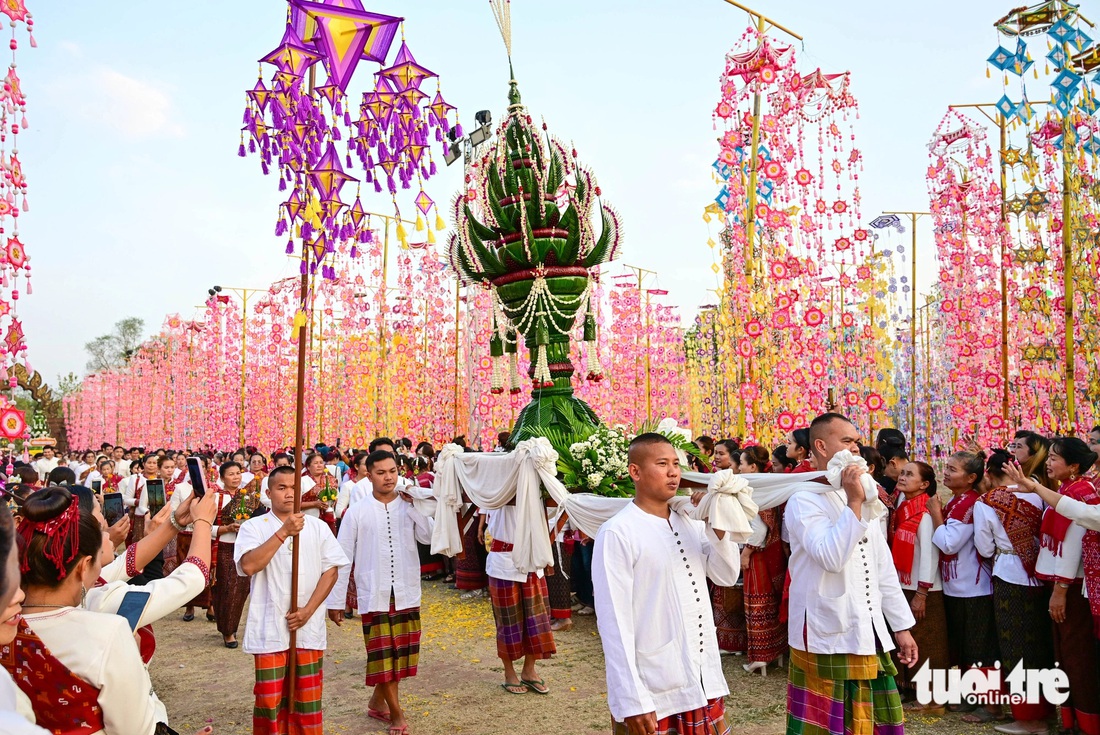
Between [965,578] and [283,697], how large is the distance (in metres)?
4.26

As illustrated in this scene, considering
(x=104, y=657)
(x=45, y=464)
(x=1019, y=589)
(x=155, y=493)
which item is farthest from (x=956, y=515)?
(x=45, y=464)

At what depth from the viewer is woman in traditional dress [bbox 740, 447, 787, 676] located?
→ 6383 millimetres

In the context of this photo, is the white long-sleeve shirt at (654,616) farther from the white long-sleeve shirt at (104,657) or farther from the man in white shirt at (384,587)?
the man in white shirt at (384,587)

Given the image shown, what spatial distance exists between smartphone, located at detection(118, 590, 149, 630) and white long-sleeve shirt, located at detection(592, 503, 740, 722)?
5.01ft

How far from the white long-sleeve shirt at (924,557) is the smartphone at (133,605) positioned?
450cm

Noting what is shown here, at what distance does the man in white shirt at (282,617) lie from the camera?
4.29m

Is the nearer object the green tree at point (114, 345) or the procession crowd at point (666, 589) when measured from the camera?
the procession crowd at point (666, 589)

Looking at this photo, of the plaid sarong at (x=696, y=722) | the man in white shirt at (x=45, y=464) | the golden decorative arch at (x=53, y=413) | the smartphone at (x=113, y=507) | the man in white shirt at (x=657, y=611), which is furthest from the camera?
the golden decorative arch at (x=53, y=413)

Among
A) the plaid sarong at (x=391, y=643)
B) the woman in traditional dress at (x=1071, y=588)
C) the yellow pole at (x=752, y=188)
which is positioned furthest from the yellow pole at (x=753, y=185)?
the plaid sarong at (x=391, y=643)

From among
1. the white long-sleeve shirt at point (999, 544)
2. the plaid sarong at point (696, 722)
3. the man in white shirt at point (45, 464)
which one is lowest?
the man in white shirt at point (45, 464)

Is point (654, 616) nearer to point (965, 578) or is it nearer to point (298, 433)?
point (298, 433)

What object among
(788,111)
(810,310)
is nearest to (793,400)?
(810,310)

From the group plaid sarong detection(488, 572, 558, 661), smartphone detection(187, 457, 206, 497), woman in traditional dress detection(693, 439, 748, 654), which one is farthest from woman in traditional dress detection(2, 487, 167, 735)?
woman in traditional dress detection(693, 439, 748, 654)

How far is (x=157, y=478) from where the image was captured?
9.96m
